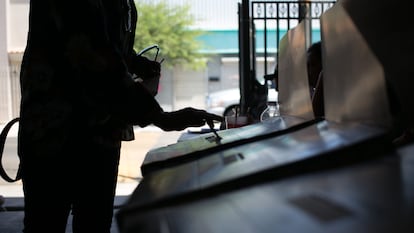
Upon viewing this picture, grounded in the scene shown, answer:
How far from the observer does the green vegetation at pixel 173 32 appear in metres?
18.6

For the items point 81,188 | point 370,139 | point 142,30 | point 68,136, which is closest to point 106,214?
point 81,188

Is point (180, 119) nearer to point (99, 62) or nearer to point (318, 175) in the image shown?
point (99, 62)

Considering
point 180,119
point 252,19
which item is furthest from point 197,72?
point 180,119

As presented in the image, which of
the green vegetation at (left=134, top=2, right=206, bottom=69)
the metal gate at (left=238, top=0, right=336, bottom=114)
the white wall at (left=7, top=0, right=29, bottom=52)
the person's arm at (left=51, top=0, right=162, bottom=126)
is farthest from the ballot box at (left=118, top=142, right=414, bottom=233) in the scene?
the green vegetation at (left=134, top=2, right=206, bottom=69)

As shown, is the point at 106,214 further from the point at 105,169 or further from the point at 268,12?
the point at 268,12

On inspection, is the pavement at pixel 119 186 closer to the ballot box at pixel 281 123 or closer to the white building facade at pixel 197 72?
the ballot box at pixel 281 123

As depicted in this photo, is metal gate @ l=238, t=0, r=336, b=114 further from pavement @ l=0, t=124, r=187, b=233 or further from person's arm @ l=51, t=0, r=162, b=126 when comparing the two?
person's arm @ l=51, t=0, r=162, b=126

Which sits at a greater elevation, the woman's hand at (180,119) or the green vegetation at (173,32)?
the green vegetation at (173,32)

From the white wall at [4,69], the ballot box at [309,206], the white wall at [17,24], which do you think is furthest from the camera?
the white wall at [17,24]

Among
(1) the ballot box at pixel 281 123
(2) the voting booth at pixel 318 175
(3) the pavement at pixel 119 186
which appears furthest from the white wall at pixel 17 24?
(2) the voting booth at pixel 318 175

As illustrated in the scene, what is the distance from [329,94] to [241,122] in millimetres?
1971

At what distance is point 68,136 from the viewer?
136 cm

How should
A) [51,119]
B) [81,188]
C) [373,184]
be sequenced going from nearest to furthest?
[373,184]
[51,119]
[81,188]

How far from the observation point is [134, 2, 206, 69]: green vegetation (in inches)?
733
